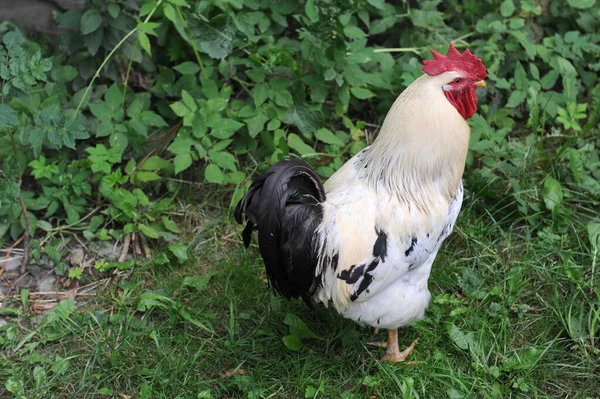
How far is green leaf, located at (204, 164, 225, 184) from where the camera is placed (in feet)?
11.7

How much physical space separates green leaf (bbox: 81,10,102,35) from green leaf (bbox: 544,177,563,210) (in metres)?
2.56

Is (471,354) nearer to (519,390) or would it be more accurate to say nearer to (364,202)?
(519,390)

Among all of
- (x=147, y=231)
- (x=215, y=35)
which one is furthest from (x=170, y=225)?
(x=215, y=35)

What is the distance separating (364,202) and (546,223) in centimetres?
145

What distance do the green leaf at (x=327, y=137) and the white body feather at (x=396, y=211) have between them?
1.00m

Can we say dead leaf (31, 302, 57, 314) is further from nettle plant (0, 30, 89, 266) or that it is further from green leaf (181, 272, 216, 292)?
green leaf (181, 272, 216, 292)

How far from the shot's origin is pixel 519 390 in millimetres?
3025

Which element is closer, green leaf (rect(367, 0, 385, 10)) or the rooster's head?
the rooster's head

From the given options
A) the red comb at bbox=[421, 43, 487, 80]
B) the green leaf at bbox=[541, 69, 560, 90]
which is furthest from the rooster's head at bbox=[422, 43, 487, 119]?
the green leaf at bbox=[541, 69, 560, 90]

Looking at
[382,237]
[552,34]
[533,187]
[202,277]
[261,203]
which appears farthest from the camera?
[552,34]

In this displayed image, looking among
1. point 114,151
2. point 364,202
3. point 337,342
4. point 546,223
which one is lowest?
point 337,342

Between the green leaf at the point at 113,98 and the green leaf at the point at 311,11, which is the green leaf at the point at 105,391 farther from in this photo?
the green leaf at the point at 311,11

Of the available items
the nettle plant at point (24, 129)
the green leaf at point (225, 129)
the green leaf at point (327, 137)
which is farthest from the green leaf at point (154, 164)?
the green leaf at point (327, 137)

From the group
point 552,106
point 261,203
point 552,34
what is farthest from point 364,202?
point 552,34
